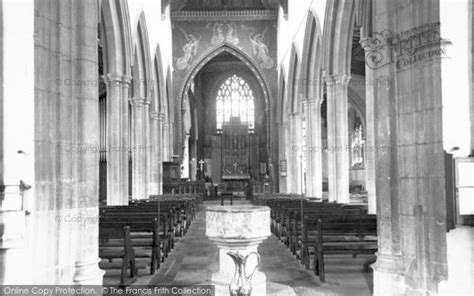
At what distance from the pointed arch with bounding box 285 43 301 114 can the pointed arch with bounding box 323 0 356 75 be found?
6830 mm

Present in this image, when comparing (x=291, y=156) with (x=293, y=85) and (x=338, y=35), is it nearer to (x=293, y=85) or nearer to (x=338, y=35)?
(x=293, y=85)

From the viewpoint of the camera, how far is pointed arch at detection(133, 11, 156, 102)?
18.4m

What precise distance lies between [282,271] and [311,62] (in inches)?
499

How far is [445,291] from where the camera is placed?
5.07 metres

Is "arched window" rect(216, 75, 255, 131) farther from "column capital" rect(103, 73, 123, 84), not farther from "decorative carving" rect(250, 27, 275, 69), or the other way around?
"column capital" rect(103, 73, 123, 84)

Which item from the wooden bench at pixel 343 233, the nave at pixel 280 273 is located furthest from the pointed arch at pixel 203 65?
the wooden bench at pixel 343 233

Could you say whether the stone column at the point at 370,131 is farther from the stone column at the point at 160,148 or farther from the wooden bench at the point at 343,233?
the stone column at the point at 160,148

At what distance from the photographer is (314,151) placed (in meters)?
17.9

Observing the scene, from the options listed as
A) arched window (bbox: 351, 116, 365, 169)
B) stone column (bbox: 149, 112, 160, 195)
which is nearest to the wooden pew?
stone column (bbox: 149, 112, 160, 195)

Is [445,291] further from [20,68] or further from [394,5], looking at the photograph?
[20,68]

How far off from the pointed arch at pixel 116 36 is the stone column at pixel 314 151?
287 inches

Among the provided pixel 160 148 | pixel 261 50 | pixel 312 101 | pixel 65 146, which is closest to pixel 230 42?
pixel 261 50

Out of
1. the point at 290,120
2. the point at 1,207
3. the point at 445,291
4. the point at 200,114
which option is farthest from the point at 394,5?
the point at 200,114

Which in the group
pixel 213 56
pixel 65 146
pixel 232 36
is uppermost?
pixel 232 36
